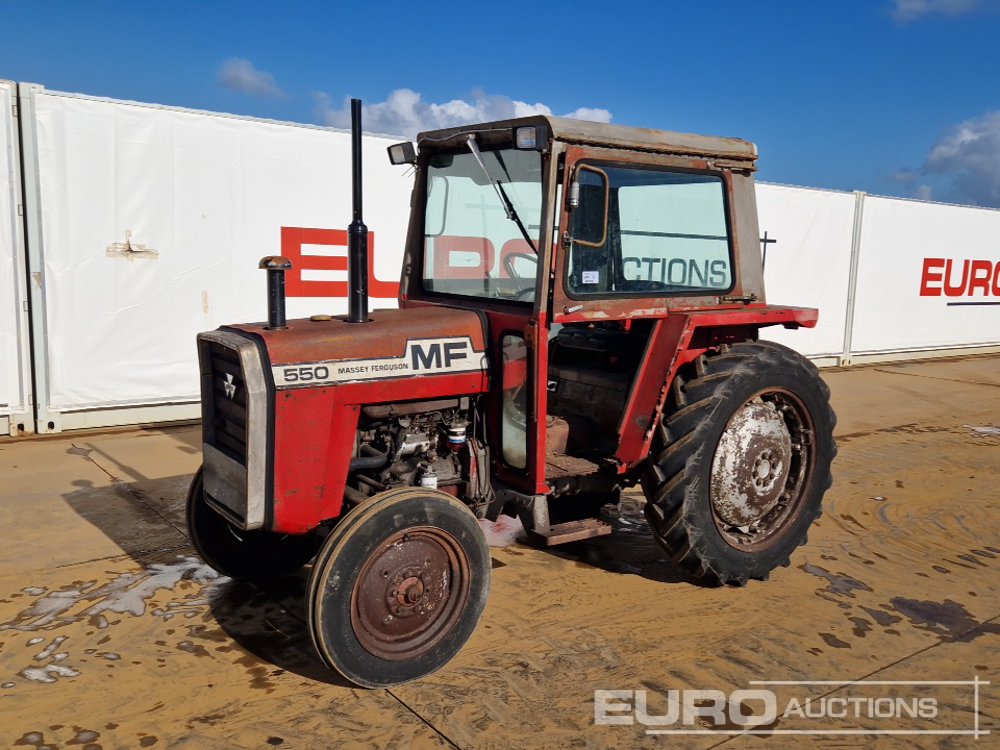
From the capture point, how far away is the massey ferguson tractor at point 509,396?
316cm

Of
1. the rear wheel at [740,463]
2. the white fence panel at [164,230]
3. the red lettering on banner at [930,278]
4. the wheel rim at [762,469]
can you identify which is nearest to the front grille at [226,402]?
the rear wheel at [740,463]

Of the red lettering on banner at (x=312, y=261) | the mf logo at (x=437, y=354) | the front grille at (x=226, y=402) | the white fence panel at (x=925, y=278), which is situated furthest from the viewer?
the white fence panel at (x=925, y=278)

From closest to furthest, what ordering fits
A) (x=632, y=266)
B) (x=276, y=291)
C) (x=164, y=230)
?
1. (x=276, y=291)
2. (x=632, y=266)
3. (x=164, y=230)

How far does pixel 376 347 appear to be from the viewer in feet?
11.1

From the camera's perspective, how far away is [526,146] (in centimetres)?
340

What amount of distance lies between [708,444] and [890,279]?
34.9 feet

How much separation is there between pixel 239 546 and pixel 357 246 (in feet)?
5.37

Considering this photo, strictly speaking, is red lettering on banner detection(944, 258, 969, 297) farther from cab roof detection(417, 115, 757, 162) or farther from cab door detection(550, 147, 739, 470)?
cab door detection(550, 147, 739, 470)

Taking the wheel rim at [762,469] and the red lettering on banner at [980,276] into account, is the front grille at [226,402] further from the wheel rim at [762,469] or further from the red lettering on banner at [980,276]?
the red lettering on banner at [980,276]

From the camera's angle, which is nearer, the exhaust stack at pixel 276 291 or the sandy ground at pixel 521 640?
the sandy ground at pixel 521 640

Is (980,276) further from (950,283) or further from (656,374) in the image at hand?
(656,374)

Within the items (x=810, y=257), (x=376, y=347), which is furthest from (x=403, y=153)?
(x=810, y=257)

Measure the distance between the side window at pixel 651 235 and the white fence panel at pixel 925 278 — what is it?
9.46 metres

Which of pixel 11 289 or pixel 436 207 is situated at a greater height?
pixel 436 207
